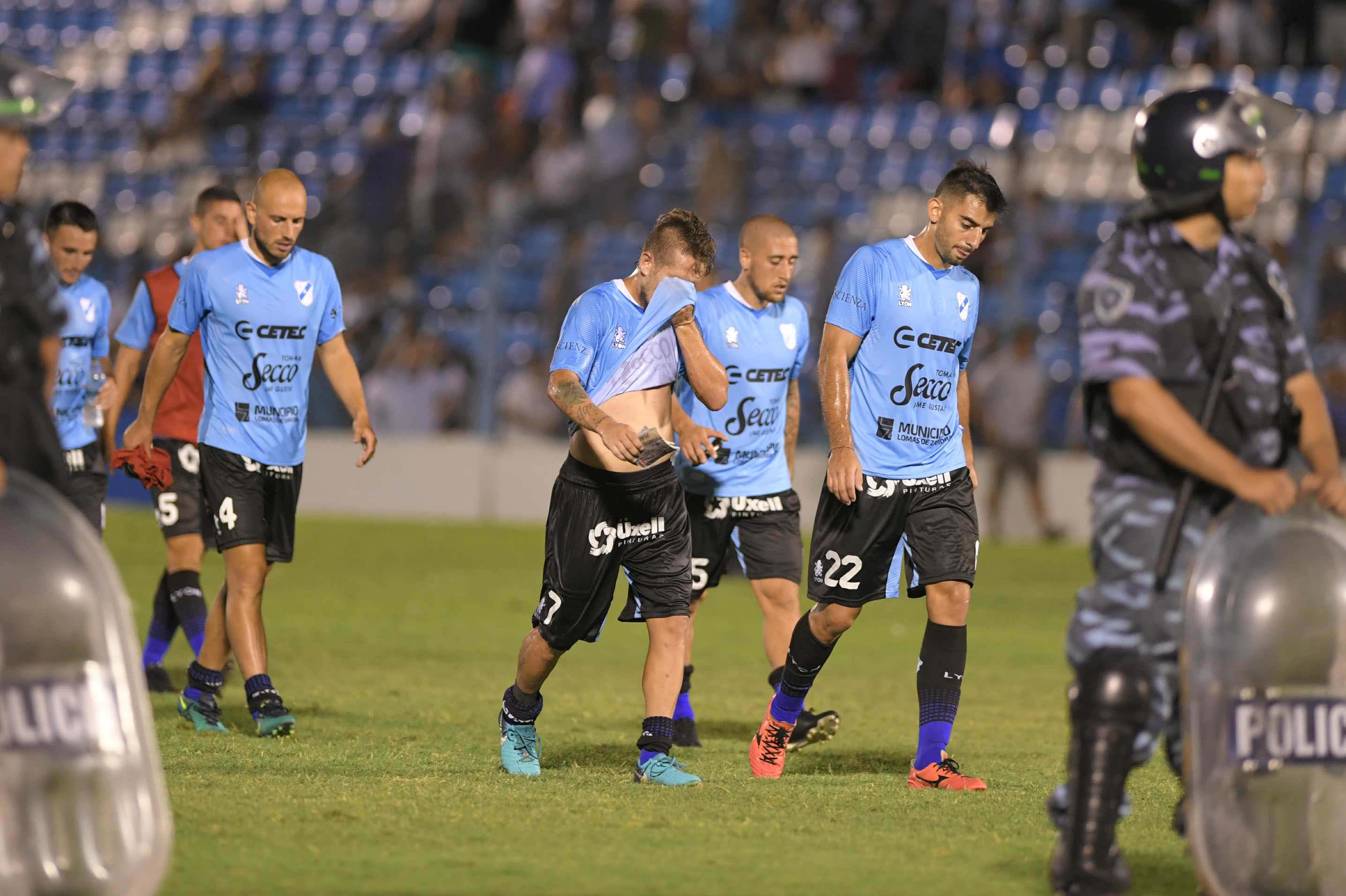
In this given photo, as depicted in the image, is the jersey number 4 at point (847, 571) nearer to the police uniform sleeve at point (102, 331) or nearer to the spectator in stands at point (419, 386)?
the police uniform sleeve at point (102, 331)

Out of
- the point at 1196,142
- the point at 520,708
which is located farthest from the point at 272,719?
the point at 1196,142

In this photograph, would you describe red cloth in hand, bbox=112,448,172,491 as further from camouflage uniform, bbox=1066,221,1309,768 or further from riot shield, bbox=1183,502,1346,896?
riot shield, bbox=1183,502,1346,896

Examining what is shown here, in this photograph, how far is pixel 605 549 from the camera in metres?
6.60

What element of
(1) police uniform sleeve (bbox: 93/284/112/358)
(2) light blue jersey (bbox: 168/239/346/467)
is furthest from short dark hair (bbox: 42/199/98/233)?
(2) light blue jersey (bbox: 168/239/346/467)

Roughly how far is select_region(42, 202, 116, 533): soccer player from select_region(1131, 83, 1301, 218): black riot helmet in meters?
5.30

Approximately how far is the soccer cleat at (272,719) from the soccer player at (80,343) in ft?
4.61

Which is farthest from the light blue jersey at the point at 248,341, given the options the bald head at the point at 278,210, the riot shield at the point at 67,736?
the riot shield at the point at 67,736

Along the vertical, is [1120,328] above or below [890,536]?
above

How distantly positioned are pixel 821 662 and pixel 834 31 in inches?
612

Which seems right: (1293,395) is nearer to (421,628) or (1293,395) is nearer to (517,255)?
(421,628)

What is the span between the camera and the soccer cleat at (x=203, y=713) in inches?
303

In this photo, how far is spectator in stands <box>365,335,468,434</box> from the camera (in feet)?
63.8

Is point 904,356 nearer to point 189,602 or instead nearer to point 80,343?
point 189,602

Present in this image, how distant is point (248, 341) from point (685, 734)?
2.49 m
